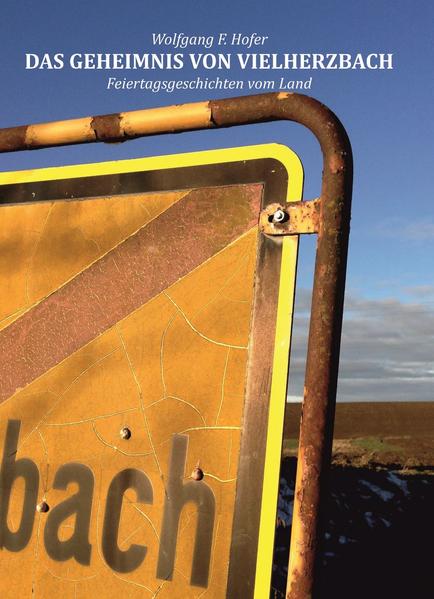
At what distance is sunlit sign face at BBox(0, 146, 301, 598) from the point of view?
132 centimetres

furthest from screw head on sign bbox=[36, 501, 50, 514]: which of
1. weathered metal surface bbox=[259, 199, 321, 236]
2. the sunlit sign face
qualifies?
weathered metal surface bbox=[259, 199, 321, 236]

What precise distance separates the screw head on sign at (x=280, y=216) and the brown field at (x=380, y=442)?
1561 millimetres

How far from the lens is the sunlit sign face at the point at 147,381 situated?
52.0 inches

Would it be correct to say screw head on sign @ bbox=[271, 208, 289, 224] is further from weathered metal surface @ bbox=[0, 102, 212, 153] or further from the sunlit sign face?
weathered metal surface @ bbox=[0, 102, 212, 153]

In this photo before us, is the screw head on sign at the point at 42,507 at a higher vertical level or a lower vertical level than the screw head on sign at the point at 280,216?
lower

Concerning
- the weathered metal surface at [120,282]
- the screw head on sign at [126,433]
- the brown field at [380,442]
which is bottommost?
the brown field at [380,442]

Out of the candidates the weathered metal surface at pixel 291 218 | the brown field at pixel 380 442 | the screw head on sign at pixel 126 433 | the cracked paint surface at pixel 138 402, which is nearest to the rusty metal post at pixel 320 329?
the weathered metal surface at pixel 291 218

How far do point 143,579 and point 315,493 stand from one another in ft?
1.43

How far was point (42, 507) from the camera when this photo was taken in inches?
59.2

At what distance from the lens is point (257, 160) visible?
1.42 metres

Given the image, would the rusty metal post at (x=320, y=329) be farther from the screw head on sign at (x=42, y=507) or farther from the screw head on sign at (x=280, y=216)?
the screw head on sign at (x=42, y=507)

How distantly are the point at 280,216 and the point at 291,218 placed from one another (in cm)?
2

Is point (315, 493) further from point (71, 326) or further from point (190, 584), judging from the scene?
point (71, 326)

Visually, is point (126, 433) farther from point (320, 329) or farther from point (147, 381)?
point (320, 329)
